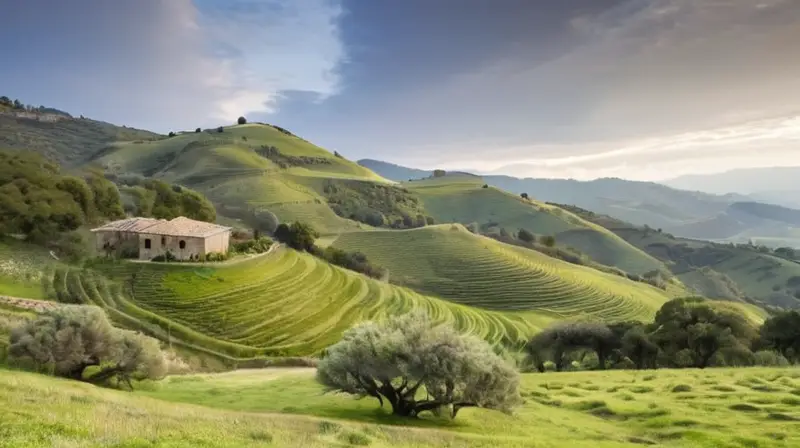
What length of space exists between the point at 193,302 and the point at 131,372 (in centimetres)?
2134

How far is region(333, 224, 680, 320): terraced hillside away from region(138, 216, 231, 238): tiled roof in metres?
44.9

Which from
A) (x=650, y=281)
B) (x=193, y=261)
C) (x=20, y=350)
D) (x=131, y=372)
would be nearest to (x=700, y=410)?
(x=131, y=372)

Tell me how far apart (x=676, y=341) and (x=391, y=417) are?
123ft

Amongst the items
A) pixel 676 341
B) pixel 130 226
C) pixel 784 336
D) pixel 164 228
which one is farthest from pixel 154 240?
pixel 784 336

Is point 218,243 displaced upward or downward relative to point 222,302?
upward

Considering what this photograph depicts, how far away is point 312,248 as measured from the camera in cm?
8569

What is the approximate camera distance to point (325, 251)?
8781cm

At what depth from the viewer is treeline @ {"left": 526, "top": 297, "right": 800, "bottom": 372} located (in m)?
49.3

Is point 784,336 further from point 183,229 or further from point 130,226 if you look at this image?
point 130,226

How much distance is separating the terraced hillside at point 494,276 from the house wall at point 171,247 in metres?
47.2

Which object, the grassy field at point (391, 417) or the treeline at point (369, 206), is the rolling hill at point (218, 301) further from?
the treeline at point (369, 206)

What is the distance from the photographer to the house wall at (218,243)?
56750mm

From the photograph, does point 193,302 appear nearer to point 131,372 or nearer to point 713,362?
point 131,372

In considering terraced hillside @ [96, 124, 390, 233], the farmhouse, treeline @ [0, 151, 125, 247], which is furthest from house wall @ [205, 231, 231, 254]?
terraced hillside @ [96, 124, 390, 233]
